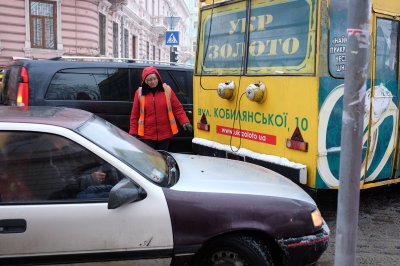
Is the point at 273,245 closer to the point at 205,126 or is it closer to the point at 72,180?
the point at 72,180

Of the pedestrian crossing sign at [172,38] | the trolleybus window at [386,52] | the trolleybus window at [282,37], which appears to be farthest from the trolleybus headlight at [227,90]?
the pedestrian crossing sign at [172,38]

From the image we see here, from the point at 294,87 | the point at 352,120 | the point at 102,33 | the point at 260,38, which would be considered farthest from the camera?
the point at 102,33

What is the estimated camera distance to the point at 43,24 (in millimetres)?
20484

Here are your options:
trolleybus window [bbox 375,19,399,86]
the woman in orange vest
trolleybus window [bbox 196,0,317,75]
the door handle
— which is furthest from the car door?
trolleybus window [bbox 375,19,399,86]

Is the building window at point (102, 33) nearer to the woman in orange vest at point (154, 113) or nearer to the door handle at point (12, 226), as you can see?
the woman in orange vest at point (154, 113)

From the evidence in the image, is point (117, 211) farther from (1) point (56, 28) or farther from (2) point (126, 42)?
(2) point (126, 42)

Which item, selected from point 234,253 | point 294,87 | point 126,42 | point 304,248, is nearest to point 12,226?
point 234,253

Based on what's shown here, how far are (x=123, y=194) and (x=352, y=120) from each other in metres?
1.48

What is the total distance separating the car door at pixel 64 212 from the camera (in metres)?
2.84

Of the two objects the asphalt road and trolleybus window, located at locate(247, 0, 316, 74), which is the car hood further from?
trolleybus window, located at locate(247, 0, 316, 74)

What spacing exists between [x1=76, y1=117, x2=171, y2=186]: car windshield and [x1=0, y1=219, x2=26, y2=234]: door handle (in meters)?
0.70

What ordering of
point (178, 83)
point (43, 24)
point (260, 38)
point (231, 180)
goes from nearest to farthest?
point (231, 180) < point (260, 38) < point (178, 83) < point (43, 24)

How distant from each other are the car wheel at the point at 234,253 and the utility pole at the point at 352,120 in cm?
56

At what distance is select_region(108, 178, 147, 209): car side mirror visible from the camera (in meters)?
2.86
